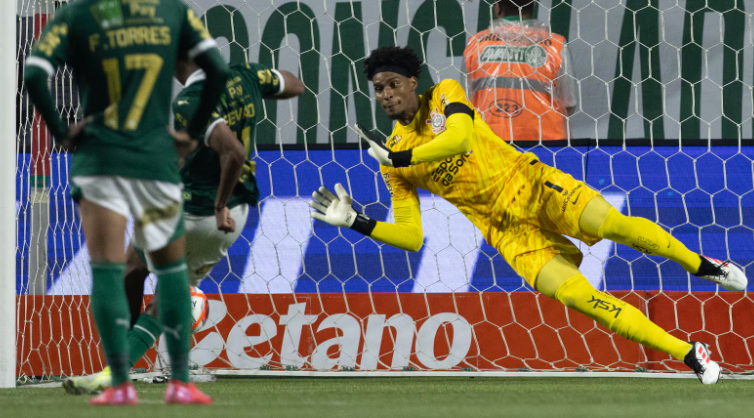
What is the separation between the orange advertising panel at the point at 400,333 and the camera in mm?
4406

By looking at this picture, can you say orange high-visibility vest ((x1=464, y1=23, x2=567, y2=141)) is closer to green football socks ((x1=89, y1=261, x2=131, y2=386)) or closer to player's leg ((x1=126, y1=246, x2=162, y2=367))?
player's leg ((x1=126, y1=246, x2=162, y2=367))

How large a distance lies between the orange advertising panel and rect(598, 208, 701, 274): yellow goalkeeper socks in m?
0.79

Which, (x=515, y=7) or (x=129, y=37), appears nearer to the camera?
(x=129, y=37)

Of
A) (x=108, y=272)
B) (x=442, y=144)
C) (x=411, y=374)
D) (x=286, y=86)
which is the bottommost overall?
(x=411, y=374)

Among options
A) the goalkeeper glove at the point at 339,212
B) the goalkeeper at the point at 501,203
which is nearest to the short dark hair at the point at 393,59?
the goalkeeper at the point at 501,203

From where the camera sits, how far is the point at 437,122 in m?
3.77

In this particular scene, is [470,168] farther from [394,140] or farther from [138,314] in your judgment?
[138,314]

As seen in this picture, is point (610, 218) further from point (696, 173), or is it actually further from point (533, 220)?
point (696, 173)

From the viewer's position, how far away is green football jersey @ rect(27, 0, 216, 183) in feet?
7.21

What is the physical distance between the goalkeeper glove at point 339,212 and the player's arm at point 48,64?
1.64m

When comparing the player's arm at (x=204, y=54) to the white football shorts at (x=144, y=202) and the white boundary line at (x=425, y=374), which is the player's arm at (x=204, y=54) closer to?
the white football shorts at (x=144, y=202)

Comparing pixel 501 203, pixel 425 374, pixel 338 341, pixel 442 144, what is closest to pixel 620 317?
pixel 501 203

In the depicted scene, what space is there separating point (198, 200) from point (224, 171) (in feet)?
0.87

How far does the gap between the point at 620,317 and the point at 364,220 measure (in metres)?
1.15
